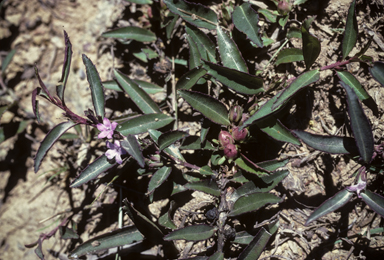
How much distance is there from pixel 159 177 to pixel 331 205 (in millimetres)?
1051

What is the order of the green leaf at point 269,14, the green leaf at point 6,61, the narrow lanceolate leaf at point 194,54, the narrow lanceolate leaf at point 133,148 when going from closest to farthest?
the narrow lanceolate leaf at point 133,148
the narrow lanceolate leaf at point 194,54
the green leaf at point 269,14
the green leaf at point 6,61

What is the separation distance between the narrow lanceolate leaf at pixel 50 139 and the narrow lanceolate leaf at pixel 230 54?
1.05 metres

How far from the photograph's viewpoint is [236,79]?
5.68 feet

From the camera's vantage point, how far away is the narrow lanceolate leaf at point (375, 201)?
1564 millimetres

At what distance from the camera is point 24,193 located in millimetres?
2713

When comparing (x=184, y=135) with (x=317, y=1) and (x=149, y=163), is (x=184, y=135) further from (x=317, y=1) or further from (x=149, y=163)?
(x=317, y=1)

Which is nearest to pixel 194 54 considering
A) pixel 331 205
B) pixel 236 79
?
pixel 236 79

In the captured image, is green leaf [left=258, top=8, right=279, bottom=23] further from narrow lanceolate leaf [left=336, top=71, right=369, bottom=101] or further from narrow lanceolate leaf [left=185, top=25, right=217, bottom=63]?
narrow lanceolate leaf [left=336, top=71, right=369, bottom=101]

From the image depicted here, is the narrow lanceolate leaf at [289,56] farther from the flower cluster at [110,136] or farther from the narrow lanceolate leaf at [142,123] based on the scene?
the flower cluster at [110,136]

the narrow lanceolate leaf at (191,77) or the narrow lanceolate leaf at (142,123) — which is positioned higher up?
the narrow lanceolate leaf at (191,77)

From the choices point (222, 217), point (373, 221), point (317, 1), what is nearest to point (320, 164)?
point (373, 221)

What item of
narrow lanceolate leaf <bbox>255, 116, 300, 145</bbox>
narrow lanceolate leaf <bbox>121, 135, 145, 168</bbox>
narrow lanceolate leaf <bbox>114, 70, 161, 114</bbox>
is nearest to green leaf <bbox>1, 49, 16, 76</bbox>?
narrow lanceolate leaf <bbox>114, 70, 161, 114</bbox>

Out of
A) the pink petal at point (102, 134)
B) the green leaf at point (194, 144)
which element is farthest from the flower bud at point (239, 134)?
the pink petal at point (102, 134)

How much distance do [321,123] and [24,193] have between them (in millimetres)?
2773
